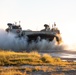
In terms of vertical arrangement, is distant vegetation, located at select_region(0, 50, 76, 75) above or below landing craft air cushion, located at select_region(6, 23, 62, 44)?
below

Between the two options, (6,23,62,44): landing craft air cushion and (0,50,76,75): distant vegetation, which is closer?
(0,50,76,75): distant vegetation

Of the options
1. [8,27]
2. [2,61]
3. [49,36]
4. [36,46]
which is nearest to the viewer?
[2,61]

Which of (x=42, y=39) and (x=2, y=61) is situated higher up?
(x=42, y=39)

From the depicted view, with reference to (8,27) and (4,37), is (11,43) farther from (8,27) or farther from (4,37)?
(8,27)

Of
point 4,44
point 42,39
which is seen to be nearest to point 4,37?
point 4,44

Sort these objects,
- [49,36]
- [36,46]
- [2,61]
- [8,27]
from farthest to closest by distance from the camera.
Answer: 1. [8,27]
2. [49,36]
3. [36,46]
4. [2,61]

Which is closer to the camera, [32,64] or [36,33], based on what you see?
[32,64]

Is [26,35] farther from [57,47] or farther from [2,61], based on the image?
[2,61]

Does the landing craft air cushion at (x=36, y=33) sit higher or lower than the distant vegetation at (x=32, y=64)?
higher

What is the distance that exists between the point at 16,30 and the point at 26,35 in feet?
21.2

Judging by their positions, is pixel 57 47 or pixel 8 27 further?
pixel 8 27

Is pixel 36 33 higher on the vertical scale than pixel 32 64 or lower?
higher

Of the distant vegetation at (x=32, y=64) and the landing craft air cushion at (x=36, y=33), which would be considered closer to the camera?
the distant vegetation at (x=32, y=64)

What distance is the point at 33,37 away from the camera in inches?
2958
